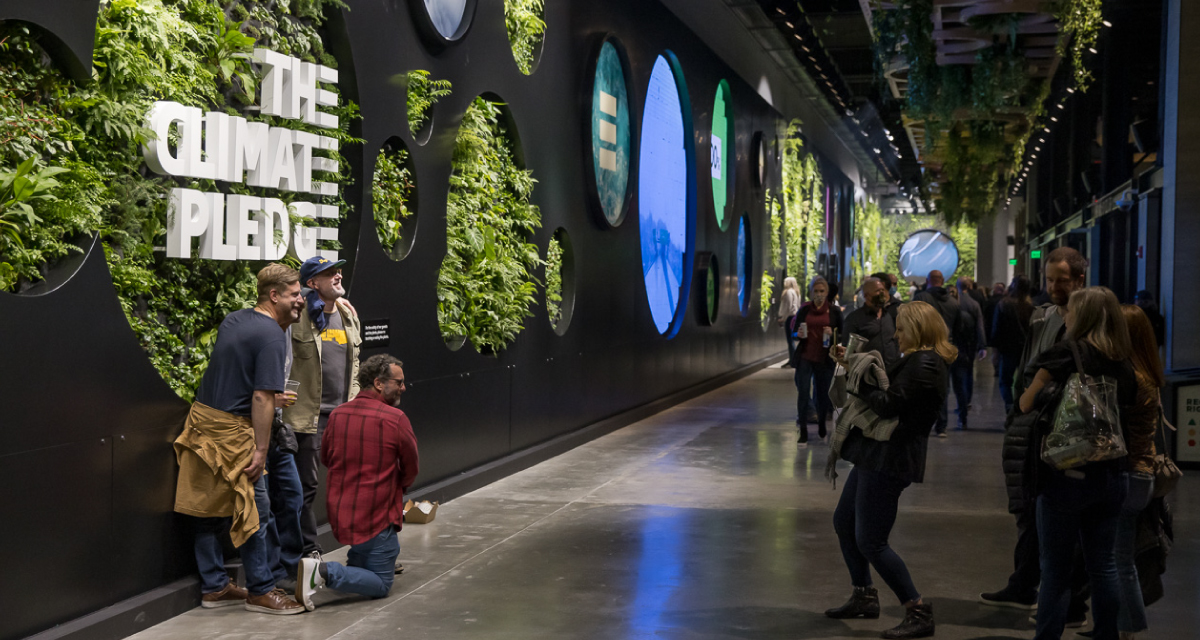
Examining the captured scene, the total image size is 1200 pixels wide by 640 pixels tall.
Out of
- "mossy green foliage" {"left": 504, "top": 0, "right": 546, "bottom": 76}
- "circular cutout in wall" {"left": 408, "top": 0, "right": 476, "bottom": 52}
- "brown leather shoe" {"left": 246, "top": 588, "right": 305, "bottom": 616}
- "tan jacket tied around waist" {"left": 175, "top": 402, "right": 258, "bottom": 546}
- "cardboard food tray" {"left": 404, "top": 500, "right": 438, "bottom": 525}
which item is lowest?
"brown leather shoe" {"left": 246, "top": 588, "right": 305, "bottom": 616}

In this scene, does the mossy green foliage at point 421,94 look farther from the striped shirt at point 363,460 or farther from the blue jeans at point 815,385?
the blue jeans at point 815,385

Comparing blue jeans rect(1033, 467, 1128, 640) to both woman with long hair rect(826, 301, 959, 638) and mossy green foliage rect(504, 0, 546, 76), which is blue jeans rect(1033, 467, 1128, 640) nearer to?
woman with long hair rect(826, 301, 959, 638)

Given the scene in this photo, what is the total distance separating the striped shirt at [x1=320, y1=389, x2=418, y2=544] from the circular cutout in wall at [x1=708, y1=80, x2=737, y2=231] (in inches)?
426

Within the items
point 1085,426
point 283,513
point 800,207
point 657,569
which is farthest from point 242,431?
point 800,207

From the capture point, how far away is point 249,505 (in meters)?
4.70

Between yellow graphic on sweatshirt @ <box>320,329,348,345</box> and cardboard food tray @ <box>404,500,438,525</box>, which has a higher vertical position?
yellow graphic on sweatshirt @ <box>320,329,348,345</box>

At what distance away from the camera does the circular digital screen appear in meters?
46.9

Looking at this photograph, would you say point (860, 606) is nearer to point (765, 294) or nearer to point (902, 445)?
point (902, 445)

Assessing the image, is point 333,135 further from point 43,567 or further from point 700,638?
point 700,638

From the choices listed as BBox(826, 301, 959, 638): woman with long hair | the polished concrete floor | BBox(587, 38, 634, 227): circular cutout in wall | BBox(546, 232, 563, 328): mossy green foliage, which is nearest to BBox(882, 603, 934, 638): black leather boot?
BBox(826, 301, 959, 638): woman with long hair

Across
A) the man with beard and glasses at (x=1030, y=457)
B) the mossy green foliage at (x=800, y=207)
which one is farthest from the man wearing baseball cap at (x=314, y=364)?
the mossy green foliage at (x=800, y=207)

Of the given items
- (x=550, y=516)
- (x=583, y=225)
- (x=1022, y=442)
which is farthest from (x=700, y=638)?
(x=583, y=225)

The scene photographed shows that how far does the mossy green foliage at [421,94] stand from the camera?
698 cm

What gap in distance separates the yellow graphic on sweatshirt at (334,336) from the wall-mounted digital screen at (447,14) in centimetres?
254
